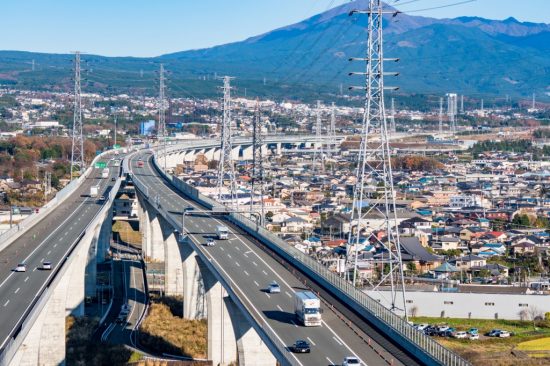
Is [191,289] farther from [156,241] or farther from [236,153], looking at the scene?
[236,153]

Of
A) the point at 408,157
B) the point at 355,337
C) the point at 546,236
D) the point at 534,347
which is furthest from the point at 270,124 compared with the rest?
the point at 355,337

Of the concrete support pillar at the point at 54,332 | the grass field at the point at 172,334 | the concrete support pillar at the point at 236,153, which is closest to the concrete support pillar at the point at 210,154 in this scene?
the concrete support pillar at the point at 236,153

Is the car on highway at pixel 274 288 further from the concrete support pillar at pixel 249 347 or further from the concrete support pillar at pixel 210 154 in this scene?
the concrete support pillar at pixel 210 154

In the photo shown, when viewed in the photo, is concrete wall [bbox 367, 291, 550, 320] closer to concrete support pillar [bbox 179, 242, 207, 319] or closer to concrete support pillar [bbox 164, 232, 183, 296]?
concrete support pillar [bbox 179, 242, 207, 319]

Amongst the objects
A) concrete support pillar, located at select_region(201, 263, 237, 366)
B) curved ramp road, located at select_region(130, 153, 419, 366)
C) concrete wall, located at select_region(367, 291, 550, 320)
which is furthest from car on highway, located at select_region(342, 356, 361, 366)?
concrete wall, located at select_region(367, 291, 550, 320)

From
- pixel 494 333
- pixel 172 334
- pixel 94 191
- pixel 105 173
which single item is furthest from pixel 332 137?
pixel 172 334

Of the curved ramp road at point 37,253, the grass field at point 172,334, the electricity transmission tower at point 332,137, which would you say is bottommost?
the grass field at point 172,334

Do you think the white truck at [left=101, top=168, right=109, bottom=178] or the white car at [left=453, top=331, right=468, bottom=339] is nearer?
the white car at [left=453, top=331, right=468, bottom=339]
